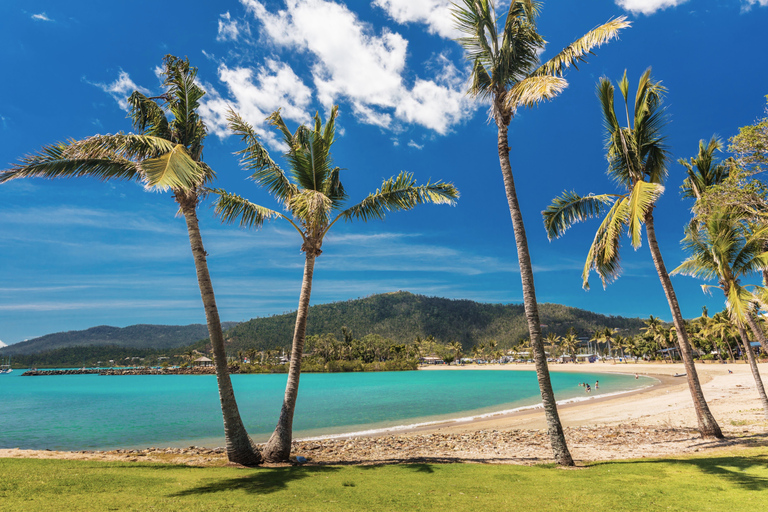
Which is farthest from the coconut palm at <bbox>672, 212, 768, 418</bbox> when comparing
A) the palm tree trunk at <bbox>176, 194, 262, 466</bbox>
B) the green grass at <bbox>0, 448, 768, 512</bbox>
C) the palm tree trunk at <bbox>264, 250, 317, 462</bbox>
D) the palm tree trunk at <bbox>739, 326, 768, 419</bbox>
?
the palm tree trunk at <bbox>176, 194, 262, 466</bbox>

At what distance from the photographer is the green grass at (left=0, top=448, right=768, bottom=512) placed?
5078mm

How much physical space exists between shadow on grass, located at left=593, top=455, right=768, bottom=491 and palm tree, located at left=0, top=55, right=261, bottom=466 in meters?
8.24

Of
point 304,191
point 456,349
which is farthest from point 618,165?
point 456,349

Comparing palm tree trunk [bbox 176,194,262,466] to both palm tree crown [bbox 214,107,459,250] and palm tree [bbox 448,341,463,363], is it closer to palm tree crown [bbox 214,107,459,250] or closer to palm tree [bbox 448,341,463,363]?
palm tree crown [bbox 214,107,459,250]

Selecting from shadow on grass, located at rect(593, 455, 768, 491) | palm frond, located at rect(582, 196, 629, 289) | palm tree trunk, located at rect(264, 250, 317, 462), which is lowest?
shadow on grass, located at rect(593, 455, 768, 491)

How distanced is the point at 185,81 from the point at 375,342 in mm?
128687

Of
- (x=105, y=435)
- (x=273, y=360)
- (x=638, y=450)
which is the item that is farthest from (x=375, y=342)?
(x=638, y=450)

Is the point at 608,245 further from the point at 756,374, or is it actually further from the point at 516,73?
the point at 756,374

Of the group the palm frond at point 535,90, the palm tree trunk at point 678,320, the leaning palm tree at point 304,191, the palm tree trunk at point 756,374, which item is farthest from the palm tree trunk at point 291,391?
the palm tree trunk at point 756,374

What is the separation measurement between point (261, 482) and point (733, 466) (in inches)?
334

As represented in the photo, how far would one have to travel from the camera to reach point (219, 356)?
357 inches

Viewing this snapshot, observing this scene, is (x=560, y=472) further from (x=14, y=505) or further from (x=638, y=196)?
(x=14, y=505)

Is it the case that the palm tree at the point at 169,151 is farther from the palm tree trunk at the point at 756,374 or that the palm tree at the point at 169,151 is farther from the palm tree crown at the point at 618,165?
the palm tree trunk at the point at 756,374

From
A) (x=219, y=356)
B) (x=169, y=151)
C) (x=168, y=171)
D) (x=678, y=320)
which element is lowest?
(x=219, y=356)
